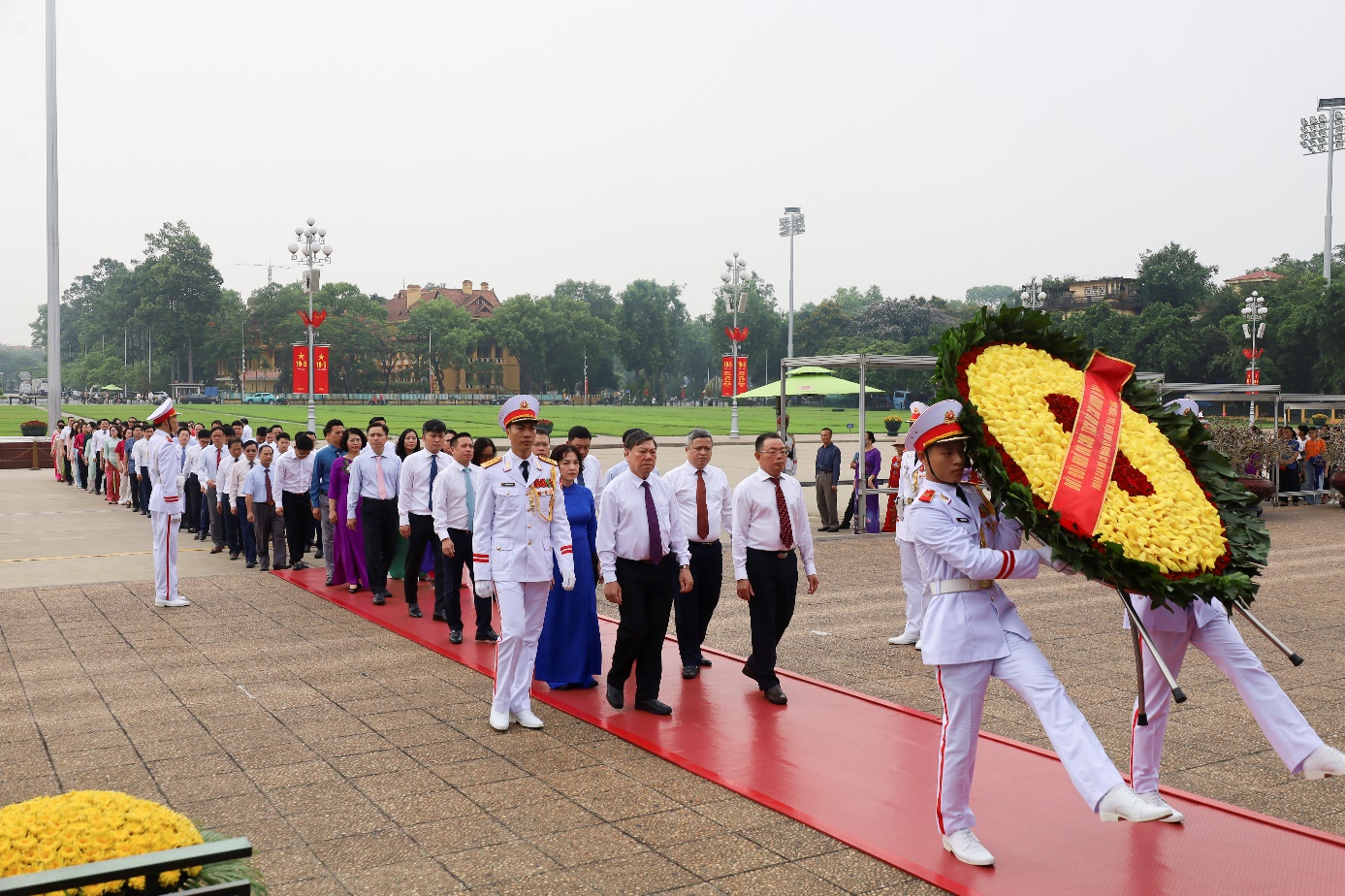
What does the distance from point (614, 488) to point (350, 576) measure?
588cm

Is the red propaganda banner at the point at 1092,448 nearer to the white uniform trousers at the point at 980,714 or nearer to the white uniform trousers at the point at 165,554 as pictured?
the white uniform trousers at the point at 980,714

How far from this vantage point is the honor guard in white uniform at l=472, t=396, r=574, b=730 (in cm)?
694

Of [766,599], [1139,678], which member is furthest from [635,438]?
[1139,678]

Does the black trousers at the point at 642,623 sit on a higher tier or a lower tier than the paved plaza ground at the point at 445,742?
higher

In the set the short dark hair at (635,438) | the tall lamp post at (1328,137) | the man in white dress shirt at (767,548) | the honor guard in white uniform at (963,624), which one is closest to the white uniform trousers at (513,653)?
the short dark hair at (635,438)

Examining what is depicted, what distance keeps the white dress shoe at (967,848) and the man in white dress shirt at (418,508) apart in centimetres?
673

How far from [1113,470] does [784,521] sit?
3.27 meters

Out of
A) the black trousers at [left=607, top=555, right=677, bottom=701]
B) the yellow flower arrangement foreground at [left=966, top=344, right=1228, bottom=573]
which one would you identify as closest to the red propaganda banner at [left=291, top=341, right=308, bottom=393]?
the black trousers at [left=607, top=555, right=677, bottom=701]

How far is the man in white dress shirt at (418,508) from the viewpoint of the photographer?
35.2 feet

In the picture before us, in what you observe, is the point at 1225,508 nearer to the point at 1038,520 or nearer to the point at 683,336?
the point at 1038,520

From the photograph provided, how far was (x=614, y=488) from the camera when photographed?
7418 mm

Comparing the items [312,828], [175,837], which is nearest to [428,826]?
[312,828]

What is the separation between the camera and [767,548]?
7.63 m

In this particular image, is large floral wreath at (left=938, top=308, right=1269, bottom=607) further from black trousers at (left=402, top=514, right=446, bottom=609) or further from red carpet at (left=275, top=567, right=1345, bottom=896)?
black trousers at (left=402, top=514, right=446, bottom=609)
